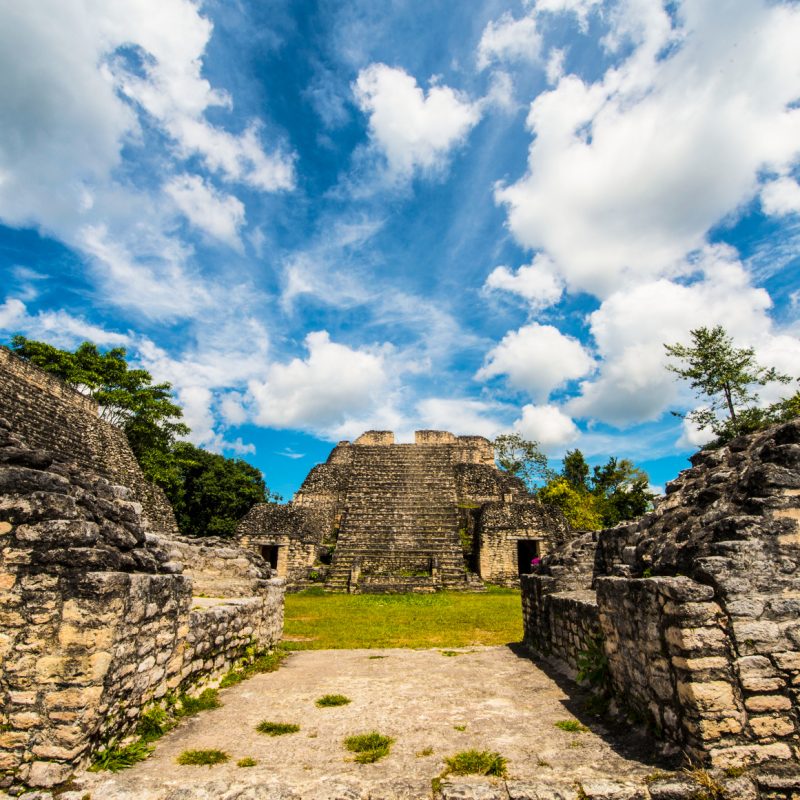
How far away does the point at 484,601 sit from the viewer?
13859mm

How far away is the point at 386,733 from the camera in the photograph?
148 inches

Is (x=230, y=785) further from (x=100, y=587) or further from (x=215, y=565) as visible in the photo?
(x=215, y=565)

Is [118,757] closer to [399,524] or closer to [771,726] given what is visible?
[771,726]

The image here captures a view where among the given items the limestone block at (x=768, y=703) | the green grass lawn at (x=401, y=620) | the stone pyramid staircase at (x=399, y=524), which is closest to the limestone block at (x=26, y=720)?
the limestone block at (x=768, y=703)

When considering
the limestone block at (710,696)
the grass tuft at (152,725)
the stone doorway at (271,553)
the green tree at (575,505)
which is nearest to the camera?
the limestone block at (710,696)

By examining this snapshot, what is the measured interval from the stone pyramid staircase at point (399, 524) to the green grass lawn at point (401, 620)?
1.18 meters

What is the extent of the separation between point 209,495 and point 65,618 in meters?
34.4

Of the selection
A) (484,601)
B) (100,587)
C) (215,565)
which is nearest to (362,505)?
(484,601)

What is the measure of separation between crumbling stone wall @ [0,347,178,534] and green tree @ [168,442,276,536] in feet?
44.5

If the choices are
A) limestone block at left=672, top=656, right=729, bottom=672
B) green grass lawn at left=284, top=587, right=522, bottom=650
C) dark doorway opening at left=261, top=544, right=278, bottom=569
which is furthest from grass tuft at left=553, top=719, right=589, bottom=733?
dark doorway opening at left=261, top=544, right=278, bottom=569

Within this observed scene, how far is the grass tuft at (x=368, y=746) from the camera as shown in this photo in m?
3.26

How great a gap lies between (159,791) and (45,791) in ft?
2.32

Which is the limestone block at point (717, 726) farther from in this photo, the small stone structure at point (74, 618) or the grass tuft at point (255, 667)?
the grass tuft at point (255, 667)

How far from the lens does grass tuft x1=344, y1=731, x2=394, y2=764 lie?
10.7 feet
